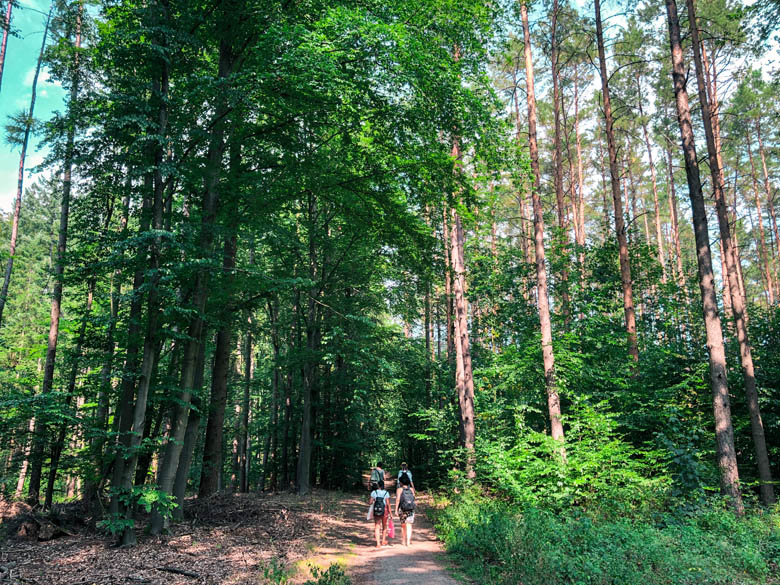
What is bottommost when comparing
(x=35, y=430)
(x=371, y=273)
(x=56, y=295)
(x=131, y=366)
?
(x=35, y=430)

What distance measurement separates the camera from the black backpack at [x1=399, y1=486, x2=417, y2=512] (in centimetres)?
985

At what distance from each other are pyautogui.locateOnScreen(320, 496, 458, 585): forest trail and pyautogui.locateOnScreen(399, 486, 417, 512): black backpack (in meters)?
0.80

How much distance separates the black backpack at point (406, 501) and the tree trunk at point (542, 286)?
444cm

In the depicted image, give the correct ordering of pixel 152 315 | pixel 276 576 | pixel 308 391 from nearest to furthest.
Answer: pixel 276 576, pixel 152 315, pixel 308 391

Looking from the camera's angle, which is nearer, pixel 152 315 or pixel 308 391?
pixel 152 315

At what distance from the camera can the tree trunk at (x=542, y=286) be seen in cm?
1212

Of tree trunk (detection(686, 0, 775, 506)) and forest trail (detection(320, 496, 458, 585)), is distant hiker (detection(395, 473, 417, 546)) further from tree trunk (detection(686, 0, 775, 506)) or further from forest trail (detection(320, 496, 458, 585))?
tree trunk (detection(686, 0, 775, 506))

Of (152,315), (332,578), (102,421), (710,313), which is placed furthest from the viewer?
(102,421)

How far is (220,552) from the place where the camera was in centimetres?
800

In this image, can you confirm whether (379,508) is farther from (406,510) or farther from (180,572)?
(180,572)

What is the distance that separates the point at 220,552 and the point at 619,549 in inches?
270

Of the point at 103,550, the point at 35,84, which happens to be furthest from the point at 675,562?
the point at 35,84

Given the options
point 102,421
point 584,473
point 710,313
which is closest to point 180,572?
point 102,421

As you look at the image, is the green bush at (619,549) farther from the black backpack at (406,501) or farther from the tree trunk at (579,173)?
the tree trunk at (579,173)
